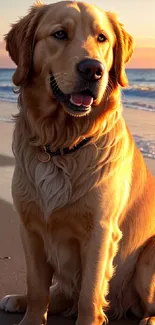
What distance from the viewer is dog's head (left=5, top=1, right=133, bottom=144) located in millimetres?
3227

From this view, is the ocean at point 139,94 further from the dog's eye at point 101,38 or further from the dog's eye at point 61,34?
the dog's eye at point 61,34

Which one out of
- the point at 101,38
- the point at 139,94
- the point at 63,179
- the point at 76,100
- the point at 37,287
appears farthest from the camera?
the point at 139,94

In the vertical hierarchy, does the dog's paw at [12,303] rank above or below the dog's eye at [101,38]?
below

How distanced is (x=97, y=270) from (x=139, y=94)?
1561 cm

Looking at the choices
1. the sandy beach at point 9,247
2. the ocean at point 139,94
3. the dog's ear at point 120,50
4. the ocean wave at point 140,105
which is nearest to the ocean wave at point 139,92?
the ocean at point 139,94

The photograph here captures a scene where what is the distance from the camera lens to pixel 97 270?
345 centimetres

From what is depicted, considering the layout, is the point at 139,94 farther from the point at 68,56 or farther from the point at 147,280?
the point at 68,56

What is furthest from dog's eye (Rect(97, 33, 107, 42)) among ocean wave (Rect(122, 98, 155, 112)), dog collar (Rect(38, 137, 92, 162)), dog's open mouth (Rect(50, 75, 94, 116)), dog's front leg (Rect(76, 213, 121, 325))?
ocean wave (Rect(122, 98, 155, 112))

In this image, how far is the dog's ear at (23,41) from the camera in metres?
3.41

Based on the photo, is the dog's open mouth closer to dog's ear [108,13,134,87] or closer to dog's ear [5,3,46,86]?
dog's ear [5,3,46,86]

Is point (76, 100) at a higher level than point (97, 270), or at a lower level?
higher

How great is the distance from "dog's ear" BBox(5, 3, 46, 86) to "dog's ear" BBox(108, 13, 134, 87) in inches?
17.3

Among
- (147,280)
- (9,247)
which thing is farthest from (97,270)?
(9,247)

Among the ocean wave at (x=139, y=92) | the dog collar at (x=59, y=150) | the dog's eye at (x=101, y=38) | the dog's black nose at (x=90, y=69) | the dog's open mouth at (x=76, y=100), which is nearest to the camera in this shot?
the dog's black nose at (x=90, y=69)
